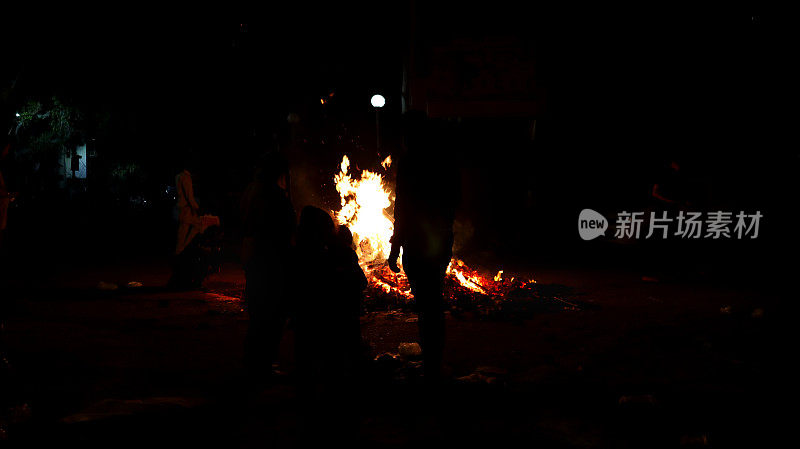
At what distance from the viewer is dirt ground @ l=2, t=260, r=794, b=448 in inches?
175

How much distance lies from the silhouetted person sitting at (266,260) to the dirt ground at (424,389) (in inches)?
14.5

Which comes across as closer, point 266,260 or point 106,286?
point 266,260

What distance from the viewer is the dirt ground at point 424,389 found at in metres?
4.45

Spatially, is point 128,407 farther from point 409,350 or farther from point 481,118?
point 481,118

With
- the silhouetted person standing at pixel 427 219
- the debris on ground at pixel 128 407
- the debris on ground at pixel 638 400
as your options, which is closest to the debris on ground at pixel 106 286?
the debris on ground at pixel 128 407

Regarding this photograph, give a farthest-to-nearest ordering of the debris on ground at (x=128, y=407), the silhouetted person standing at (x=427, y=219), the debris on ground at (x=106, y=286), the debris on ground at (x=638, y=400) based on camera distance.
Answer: the debris on ground at (x=106, y=286)
the silhouetted person standing at (x=427, y=219)
the debris on ground at (x=638, y=400)
the debris on ground at (x=128, y=407)

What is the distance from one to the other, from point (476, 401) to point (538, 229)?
13252mm

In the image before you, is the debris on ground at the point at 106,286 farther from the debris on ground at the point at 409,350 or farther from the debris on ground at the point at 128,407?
the debris on ground at the point at 128,407

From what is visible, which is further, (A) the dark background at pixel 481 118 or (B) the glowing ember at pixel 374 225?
(A) the dark background at pixel 481 118

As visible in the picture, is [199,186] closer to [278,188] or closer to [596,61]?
[596,61]

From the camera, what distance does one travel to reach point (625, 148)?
18062mm

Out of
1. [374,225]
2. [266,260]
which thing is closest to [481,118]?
[374,225]

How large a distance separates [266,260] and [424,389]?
66.2 inches

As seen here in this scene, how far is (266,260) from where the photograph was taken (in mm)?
5129
